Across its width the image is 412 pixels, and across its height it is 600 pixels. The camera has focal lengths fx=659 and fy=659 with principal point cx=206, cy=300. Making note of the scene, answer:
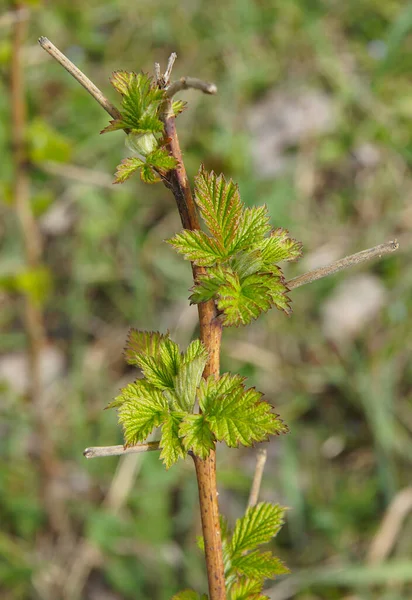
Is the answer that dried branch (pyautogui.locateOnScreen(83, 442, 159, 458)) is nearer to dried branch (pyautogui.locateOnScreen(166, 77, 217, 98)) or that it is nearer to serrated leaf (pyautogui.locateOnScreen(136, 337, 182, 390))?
serrated leaf (pyautogui.locateOnScreen(136, 337, 182, 390))

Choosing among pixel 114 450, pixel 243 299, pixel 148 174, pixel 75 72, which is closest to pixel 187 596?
pixel 114 450

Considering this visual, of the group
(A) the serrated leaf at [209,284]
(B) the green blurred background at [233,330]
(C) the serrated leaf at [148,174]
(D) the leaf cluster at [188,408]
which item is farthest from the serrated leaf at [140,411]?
(B) the green blurred background at [233,330]

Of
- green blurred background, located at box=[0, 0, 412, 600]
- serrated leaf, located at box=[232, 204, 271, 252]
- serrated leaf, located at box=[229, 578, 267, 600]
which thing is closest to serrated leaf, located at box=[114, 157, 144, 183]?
serrated leaf, located at box=[232, 204, 271, 252]

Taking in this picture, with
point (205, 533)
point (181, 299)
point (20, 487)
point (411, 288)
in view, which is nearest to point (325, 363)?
point (411, 288)

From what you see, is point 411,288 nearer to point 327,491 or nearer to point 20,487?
point 327,491

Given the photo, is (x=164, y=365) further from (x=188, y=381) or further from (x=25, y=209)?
(x=25, y=209)

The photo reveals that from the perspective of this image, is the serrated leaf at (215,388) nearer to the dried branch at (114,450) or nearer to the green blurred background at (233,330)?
the dried branch at (114,450)

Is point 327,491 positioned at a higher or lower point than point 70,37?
lower
